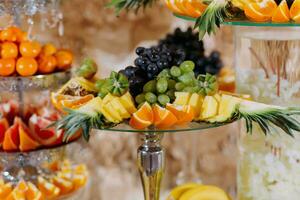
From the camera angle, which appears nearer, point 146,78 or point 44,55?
point 146,78

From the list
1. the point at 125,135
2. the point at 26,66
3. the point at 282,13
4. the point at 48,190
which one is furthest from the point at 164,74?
the point at 125,135

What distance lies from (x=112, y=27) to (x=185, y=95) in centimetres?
84

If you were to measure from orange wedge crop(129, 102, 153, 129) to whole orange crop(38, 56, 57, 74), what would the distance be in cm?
41

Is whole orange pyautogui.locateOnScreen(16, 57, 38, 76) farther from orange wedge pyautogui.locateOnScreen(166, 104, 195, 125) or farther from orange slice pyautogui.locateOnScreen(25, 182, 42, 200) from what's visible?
orange wedge pyautogui.locateOnScreen(166, 104, 195, 125)

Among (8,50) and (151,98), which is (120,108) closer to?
(151,98)

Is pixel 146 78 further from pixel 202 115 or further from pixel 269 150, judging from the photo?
pixel 269 150

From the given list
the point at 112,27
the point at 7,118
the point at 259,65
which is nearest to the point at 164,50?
the point at 259,65

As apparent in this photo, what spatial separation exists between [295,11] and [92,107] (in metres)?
0.39

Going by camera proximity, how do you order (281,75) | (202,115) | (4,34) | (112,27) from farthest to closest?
(112,27)
(4,34)
(281,75)
(202,115)

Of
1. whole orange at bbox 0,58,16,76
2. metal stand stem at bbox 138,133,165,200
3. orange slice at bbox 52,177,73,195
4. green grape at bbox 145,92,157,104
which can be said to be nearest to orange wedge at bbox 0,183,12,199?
orange slice at bbox 52,177,73,195

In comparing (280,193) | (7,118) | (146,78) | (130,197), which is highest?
(146,78)

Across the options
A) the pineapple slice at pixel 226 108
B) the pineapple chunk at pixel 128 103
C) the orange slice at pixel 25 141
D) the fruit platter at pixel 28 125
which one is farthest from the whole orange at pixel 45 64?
the pineapple slice at pixel 226 108

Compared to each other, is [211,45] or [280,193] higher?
[211,45]

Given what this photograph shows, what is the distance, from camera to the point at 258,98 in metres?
1.26
